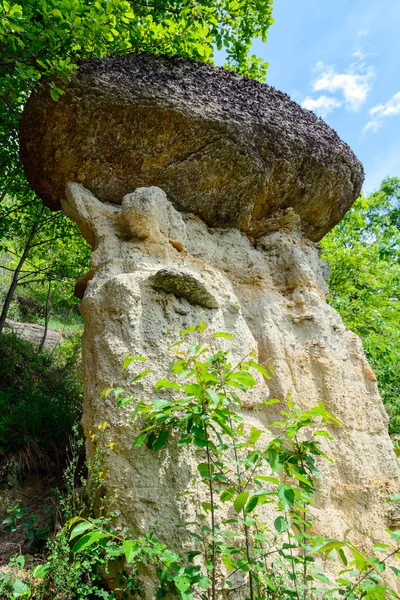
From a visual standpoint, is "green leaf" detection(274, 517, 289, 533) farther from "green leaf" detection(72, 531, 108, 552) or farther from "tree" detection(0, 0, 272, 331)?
"tree" detection(0, 0, 272, 331)

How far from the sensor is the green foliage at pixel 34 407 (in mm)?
3717

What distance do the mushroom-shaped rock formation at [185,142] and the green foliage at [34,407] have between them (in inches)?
82.2

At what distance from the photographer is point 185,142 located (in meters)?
3.95

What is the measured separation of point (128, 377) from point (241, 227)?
237 centimetres

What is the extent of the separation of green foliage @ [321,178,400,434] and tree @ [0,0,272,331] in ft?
14.0

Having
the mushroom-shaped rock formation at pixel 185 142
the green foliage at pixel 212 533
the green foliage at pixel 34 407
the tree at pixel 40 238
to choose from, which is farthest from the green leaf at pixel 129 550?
the tree at pixel 40 238

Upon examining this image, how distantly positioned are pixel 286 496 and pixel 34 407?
3103 millimetres

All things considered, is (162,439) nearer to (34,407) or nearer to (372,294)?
(34,407)

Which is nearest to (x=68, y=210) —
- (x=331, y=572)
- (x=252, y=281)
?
(x=252, y=281)

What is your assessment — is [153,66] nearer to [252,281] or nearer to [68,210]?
[68,210]

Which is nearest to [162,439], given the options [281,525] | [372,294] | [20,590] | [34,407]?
[281,525]

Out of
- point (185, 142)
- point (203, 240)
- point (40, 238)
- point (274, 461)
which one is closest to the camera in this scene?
point (274, 461)

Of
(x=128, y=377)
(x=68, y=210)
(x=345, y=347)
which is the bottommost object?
(x=128, y=377)

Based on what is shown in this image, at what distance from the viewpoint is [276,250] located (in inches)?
176
